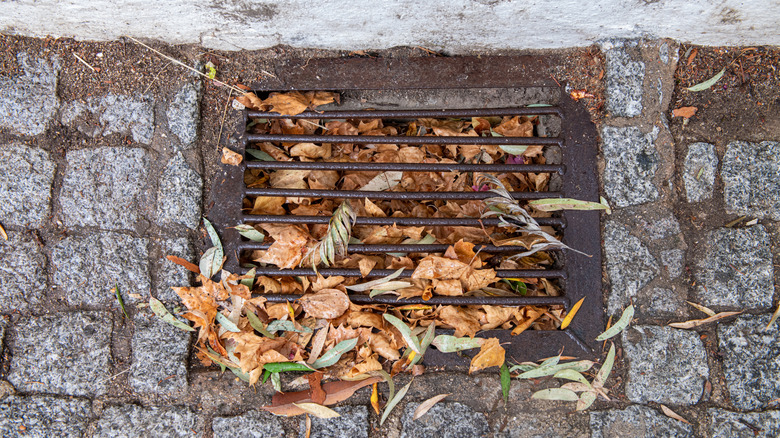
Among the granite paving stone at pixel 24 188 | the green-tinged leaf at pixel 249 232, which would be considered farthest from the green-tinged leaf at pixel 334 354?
the granite paving stone at pixel 24 188

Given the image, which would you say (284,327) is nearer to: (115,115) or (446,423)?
(446,423)

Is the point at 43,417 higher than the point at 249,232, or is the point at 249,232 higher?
the point at 249,232

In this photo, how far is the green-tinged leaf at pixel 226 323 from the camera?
1696 mm

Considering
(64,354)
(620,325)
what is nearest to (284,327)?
(64,354)

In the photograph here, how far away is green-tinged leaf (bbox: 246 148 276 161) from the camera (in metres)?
1.83

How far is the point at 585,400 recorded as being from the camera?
171cm

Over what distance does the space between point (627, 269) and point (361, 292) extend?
A: 1.02 meters

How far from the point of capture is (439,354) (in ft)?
5.64

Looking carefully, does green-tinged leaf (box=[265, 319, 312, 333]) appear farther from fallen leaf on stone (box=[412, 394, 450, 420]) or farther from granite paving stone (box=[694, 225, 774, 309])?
granite paving stone (box=[694, 225, 774, 309])

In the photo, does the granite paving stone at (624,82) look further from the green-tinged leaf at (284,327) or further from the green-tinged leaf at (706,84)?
the green-tinged leaf at (284,327)

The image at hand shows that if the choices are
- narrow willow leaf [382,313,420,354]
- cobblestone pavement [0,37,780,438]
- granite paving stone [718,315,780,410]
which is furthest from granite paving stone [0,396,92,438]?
granite paving stone [718,315,780,410]

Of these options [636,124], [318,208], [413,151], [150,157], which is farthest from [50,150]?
[636,124]

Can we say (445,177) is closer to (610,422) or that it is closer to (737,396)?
(610,422)

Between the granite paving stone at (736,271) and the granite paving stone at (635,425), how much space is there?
0.47m
